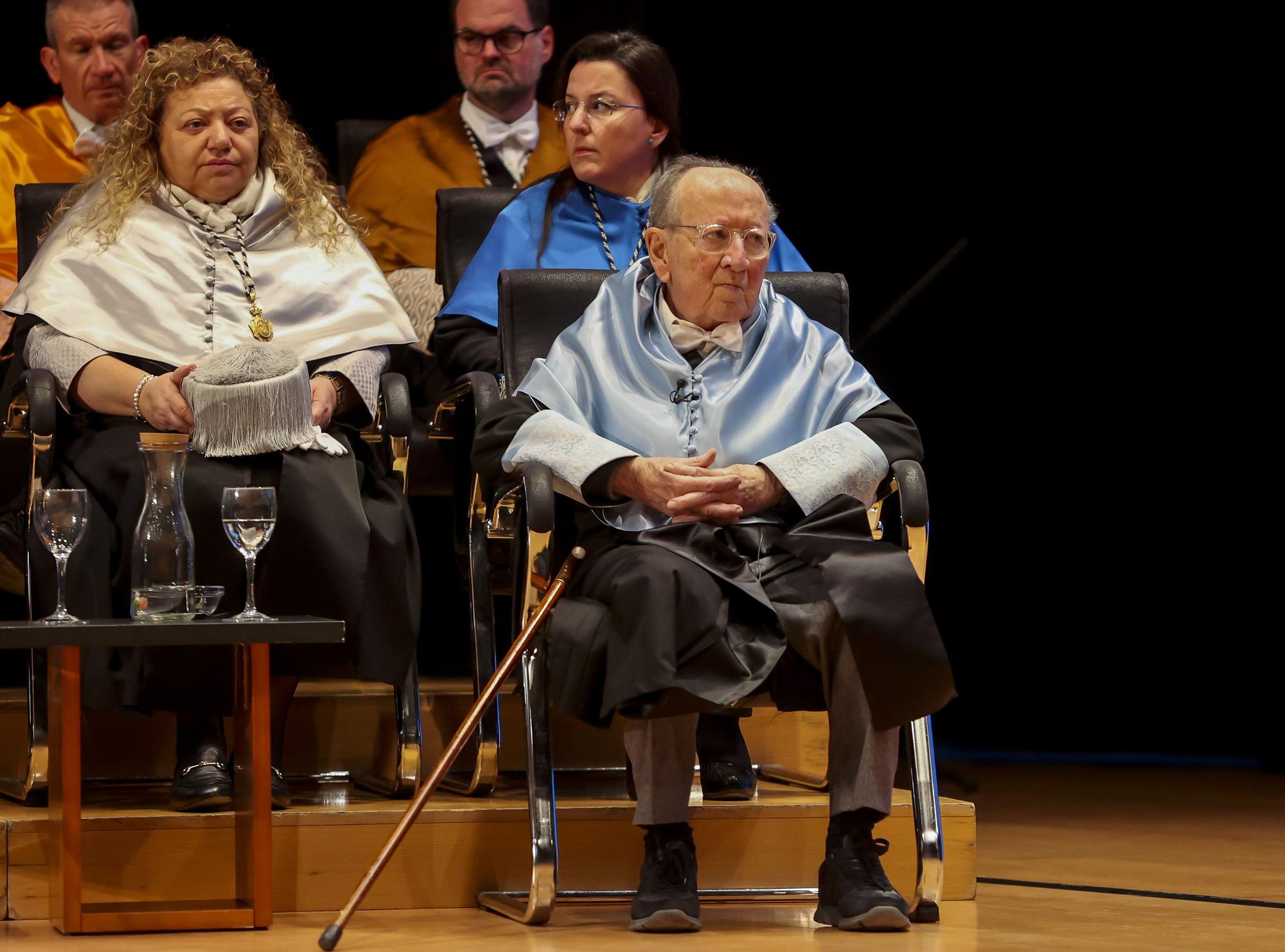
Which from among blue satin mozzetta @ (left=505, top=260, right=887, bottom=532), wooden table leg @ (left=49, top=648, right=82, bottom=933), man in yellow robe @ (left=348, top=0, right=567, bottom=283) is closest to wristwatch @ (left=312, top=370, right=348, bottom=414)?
blue satin mozzetta @ (left=505, top=260, right=887, bottom=532)

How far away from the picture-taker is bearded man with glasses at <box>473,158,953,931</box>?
2979mm

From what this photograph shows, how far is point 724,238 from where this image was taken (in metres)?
3.39

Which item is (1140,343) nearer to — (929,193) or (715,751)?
(929,193)

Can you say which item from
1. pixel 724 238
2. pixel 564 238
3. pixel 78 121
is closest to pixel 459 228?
pixel 564 238

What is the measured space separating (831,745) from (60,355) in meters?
1.58

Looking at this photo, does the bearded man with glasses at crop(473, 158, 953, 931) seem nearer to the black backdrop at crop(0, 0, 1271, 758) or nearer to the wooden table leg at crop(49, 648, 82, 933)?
the wooden table leg at crop(49, 648, 82, 933)

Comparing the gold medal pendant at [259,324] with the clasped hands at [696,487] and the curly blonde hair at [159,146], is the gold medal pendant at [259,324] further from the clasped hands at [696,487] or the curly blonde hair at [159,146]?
the clasped hands at [696,487]

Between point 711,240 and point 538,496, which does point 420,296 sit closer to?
point 711,240

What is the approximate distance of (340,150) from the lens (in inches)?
201

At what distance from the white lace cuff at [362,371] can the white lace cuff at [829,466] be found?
0.84 meters

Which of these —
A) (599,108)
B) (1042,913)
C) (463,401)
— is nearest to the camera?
(1042,913)

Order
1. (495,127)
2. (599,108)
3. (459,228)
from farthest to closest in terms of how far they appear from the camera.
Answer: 1. (495,127)
2. (459,228)
3. (599,108)

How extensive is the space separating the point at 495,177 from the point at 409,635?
182 centimetres

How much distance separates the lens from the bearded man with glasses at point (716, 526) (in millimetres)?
2979
